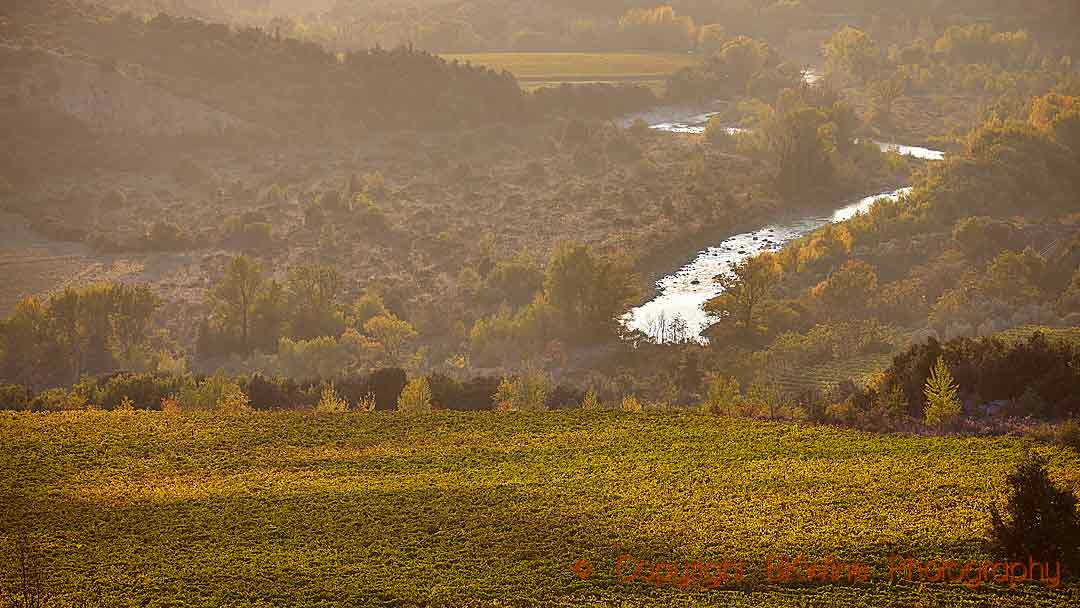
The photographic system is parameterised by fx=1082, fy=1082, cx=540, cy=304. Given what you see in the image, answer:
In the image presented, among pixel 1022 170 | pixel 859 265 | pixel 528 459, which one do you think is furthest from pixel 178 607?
pixel 1022 170

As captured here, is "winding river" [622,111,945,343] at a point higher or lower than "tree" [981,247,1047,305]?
lower

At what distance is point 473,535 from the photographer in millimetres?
43062

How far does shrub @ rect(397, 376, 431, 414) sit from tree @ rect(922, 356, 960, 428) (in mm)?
27218

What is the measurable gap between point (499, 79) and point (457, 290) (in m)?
72.3

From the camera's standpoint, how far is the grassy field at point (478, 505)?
38.2 metres

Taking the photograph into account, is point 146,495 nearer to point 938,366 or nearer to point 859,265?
point 938,366

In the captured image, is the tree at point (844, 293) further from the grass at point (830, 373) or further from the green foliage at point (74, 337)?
the green foliage at point (74, 337)

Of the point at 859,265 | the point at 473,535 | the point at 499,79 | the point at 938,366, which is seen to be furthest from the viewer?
the point at 499,79

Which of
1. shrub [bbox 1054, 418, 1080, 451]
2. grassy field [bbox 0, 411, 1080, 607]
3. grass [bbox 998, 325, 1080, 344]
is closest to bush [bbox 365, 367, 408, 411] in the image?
grassy field [bbox 0, 411, 1080, 607]

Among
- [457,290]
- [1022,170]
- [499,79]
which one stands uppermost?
[499,79]

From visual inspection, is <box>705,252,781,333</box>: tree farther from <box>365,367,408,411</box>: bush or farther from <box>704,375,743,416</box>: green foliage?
<box>365,367,408,411</box>: bush

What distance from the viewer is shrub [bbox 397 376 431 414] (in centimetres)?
6238

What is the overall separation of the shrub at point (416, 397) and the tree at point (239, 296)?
98.3 ft

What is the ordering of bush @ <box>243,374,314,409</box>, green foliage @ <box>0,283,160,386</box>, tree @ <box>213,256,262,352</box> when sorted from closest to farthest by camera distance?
bush @ <box>243,374,314,409</box>, green foliage @ <box>0,283,160,386</box>, tree @ <box>213,256,262,352</box>
